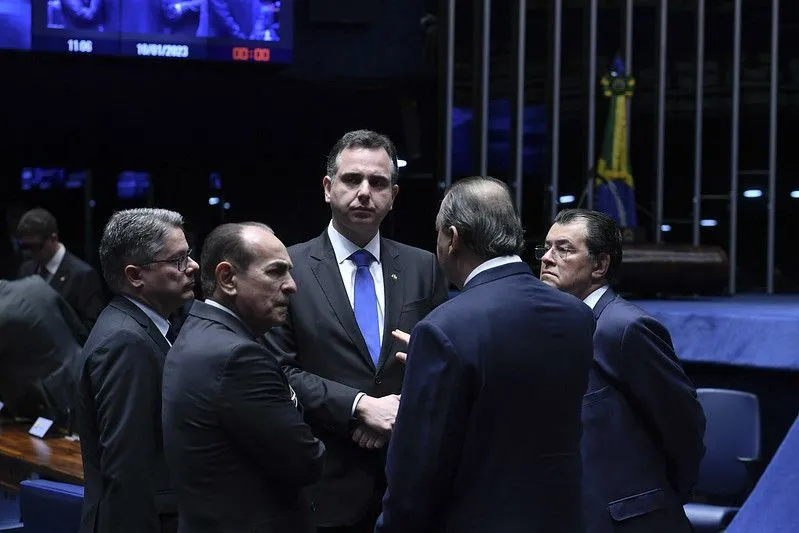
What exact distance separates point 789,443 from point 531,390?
80cm

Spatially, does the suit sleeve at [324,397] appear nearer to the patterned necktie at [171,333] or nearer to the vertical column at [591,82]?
the patterned necktie at [171,333]

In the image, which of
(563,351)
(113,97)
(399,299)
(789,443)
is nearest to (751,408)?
(789,443)

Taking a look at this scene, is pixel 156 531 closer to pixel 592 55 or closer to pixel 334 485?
pixel 334 485

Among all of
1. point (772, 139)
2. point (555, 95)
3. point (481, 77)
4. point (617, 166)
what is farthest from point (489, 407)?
point (772, 139)

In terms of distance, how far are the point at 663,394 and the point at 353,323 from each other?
72 centimetres

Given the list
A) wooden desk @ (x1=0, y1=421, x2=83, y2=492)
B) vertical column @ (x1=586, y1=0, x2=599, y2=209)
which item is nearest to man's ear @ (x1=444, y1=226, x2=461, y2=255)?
wooden desk @ (x1=0, y1=421, x2=83, y2=492)

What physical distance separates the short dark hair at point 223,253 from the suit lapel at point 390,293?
48 centimetres

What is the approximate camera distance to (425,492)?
1930 millimetres

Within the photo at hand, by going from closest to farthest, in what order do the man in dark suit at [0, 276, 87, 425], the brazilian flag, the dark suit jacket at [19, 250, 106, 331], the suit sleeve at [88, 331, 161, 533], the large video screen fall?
the suit sleeve at [88, 331, 161, 533], the man in dark suit at [0, 276, 87, 425], the dark suit jacket at [19, 250, 106, 331], the large video screen, the brazilian flag

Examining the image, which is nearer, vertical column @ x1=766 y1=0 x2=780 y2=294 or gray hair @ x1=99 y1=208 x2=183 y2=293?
gray hair @ x1=99 y1=208 x2=183 y2=293

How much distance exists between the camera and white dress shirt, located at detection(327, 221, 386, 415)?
2631mm

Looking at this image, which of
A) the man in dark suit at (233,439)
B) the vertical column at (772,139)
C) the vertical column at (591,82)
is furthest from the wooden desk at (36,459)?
the vertical column at (772,139)

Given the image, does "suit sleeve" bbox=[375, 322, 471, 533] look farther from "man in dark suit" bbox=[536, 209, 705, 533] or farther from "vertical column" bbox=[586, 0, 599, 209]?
"vertical column" bbox=[586, 0, 599, 209]

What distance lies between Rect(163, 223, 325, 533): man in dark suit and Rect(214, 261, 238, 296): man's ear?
0.09m
